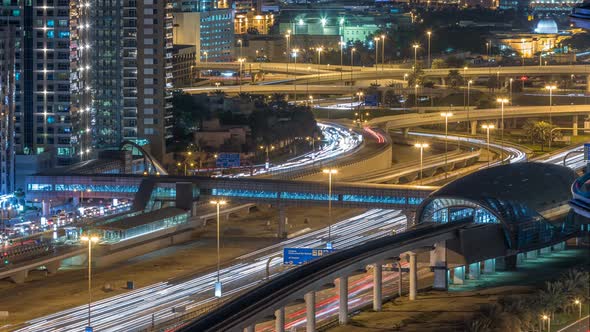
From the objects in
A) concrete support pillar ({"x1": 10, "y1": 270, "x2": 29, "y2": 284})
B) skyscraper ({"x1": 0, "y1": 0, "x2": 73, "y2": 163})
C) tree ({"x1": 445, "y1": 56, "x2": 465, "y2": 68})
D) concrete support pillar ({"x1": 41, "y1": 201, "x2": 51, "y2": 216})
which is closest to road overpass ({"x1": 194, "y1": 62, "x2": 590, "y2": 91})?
tree ({"x1": 445, "y1": 56, "x2": 465, "y2": 68})

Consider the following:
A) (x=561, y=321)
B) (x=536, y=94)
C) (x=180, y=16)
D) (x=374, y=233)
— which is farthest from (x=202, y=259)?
(x=180, y=16)

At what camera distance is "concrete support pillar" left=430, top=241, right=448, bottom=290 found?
6675 cm

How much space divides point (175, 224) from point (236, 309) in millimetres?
28016

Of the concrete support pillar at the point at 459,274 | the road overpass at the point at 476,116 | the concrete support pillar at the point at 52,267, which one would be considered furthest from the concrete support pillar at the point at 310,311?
the road overpass at the point at 476,116

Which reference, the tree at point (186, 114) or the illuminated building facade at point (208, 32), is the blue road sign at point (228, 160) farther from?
the illuminated building facade at point (208, 32)

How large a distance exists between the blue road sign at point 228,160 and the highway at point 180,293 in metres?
18.2

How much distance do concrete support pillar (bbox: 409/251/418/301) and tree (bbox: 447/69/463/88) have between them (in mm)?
83166

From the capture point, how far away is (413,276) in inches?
2547

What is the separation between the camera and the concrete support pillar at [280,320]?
5428 centimetres

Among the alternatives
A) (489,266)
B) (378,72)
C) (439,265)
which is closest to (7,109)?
(489,266)

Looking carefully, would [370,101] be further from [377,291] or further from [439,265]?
[377,291]

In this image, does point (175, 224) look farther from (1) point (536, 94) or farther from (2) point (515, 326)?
(1) point (536, 94)

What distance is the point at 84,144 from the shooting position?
9519 centimetres

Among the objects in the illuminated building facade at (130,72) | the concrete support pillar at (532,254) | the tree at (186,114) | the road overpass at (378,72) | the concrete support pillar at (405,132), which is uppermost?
the illuminated building facade at (130,72)
